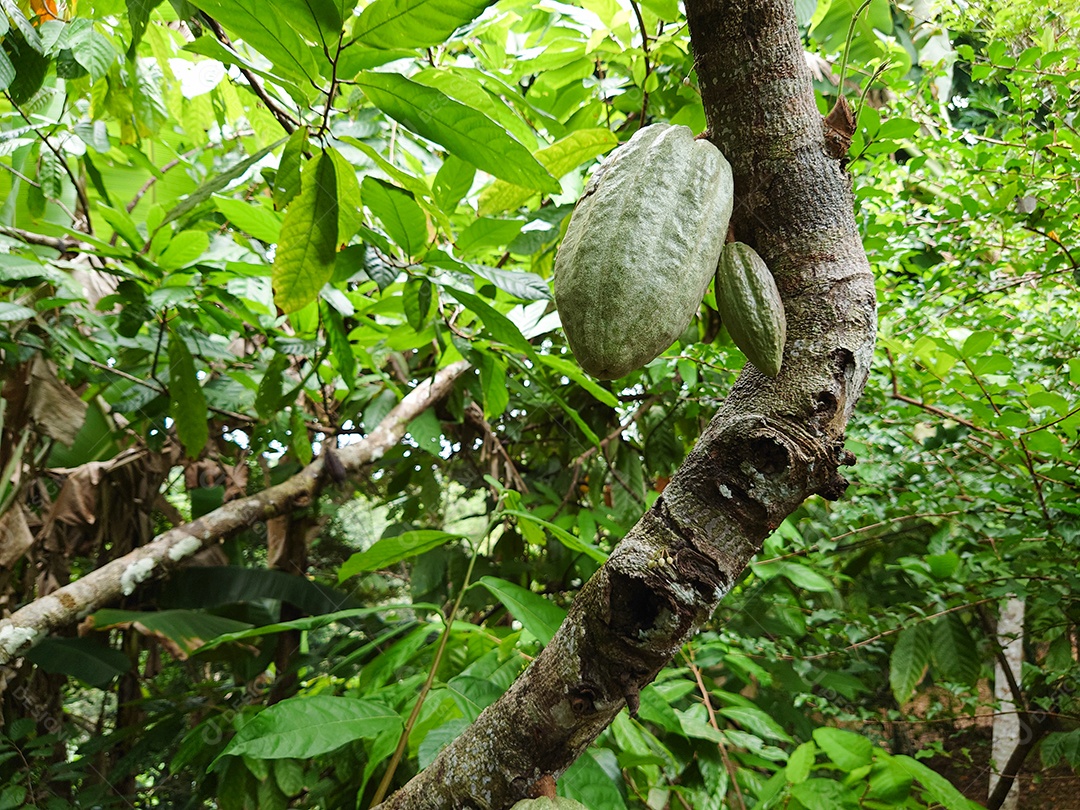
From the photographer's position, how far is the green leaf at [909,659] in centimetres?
160

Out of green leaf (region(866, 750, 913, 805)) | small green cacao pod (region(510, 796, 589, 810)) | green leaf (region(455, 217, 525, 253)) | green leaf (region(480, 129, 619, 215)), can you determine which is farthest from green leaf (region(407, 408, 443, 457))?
small green cacao pod (region(510, 796, 589, 810))

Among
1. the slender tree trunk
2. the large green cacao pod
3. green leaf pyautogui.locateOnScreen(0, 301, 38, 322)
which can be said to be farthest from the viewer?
the slender tree trunk

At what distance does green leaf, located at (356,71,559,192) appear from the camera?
596 mm

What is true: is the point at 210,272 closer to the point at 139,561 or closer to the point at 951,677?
the point at 139,561

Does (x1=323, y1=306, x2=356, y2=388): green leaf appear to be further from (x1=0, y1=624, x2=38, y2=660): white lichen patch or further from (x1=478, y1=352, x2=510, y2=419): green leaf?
(x1=0, y1=624, x2=38, y2=660): white lichen patch

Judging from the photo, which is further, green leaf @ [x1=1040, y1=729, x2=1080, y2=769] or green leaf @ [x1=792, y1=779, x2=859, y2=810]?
green leaf @ [x1=1040, y1=729, x2=1080, y2=769]

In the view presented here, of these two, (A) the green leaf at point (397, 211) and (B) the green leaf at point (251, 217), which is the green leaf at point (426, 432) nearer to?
(B) the green leaf at point (251, 217)

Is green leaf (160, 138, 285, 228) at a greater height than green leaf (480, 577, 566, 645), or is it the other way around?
green leaf (160, 138, 285, 228)

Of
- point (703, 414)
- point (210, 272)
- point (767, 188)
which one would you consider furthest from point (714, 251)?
point (703, 414)

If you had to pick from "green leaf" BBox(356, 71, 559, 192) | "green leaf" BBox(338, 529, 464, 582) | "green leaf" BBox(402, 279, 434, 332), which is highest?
"green leaf" BBox(356, 71, 559, 192)

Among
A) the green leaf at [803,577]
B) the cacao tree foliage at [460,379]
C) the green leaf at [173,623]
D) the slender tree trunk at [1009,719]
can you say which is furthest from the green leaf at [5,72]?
the slender tree trunk at [1009,719]

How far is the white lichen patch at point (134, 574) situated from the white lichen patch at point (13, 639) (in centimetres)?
18

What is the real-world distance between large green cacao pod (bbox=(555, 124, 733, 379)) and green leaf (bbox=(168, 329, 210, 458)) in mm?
1065

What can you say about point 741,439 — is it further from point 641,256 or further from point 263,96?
point 263,96
